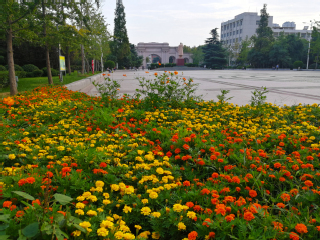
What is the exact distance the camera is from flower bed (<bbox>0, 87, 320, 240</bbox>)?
142 cm

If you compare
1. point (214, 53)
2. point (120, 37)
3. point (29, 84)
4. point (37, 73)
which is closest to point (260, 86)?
point (29, 84)

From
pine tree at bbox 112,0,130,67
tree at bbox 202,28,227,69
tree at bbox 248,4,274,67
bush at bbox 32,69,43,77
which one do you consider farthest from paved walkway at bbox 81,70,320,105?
tree at bbox 248,4,274,67

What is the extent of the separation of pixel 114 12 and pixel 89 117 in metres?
52.5

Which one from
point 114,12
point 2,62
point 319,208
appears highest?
point 114,12

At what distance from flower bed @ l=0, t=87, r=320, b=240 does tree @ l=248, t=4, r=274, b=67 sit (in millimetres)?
53632

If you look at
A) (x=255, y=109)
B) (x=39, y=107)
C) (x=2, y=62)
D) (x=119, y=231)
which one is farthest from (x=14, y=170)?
(x=2, y=62)

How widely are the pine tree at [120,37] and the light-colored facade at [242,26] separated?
42395 millimetres

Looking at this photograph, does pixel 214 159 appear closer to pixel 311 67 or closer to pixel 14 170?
pixel 14 170

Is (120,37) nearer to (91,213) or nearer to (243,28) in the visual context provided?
(91,213)

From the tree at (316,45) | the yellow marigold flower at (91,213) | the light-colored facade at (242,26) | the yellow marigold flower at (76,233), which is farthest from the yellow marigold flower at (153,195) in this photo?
the light-colored facade at (242,26)

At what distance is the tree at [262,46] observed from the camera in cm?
5153

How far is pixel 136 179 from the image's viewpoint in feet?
6.98

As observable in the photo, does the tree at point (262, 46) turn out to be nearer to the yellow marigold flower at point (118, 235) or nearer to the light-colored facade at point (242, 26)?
the light-colored facade at point (242, 26)

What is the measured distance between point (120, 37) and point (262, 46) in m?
30.7
